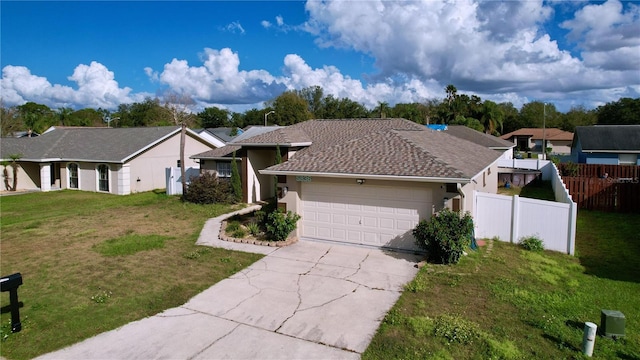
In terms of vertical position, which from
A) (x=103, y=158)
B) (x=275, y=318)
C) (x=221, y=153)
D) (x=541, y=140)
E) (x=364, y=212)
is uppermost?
(x=541, y=140)

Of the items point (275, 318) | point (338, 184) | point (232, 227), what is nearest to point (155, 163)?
point (232, 227)

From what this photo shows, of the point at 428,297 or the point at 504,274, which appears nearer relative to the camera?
the point at 428,297

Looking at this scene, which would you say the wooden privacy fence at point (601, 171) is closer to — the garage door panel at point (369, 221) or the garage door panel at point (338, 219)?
the garage door panel at point (369, 221)

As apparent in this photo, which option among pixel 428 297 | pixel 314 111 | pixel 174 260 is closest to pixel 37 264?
pixel 174 260

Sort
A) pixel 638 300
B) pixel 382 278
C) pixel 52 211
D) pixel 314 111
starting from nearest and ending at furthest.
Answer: pixel 638 300 < pixel 382 278 < pixel 52 211 < pixel 314 111

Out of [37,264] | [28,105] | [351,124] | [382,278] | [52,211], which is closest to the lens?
[382,278]

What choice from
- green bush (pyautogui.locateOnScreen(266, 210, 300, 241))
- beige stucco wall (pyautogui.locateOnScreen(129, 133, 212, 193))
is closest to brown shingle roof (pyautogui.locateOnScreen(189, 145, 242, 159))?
beige stucco wall (pyautogui.locateOnScreen(129, 133, 212, 193))

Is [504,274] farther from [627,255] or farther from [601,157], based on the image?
[601,157]

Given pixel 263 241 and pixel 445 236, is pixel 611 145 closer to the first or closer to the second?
pixel 445 236
